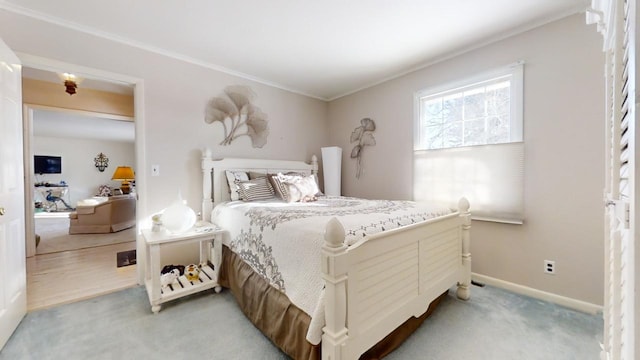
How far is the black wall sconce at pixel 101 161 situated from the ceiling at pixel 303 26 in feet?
24.7

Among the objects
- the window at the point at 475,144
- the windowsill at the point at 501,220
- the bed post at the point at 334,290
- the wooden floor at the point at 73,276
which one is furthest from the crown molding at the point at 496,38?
the wooden floor at the point at 73,276

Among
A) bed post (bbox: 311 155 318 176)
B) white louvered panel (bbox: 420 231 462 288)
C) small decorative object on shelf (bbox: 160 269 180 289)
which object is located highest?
bed post (bbox: 311 155 318 176)

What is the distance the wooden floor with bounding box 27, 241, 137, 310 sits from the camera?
219 cm

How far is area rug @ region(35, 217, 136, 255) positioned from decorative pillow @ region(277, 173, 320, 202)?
10.3 feet

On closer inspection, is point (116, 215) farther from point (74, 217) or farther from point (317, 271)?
point (317, 271)

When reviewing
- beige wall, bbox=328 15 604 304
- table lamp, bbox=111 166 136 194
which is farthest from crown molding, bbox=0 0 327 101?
table lamp, bbox=111 166 136 194

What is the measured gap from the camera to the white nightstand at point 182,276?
195 centimetres

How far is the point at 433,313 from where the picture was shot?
1.93 meters

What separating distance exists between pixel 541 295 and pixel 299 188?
2.35 meters

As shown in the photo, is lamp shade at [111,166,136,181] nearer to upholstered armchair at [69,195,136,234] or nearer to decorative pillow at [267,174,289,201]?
upholstered armchair at [69,195,136,234]

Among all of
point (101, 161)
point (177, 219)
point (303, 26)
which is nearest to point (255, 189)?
point (177, 219)

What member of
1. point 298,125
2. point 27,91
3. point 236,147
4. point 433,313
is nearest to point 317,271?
point 433,313

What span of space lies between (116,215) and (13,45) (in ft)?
11.4

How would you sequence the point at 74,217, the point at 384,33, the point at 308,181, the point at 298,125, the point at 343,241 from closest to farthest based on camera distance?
the point at 343,241 → the point at 384,33 → the point at 308,181 → the point at 298,125 → the point at 74,217
